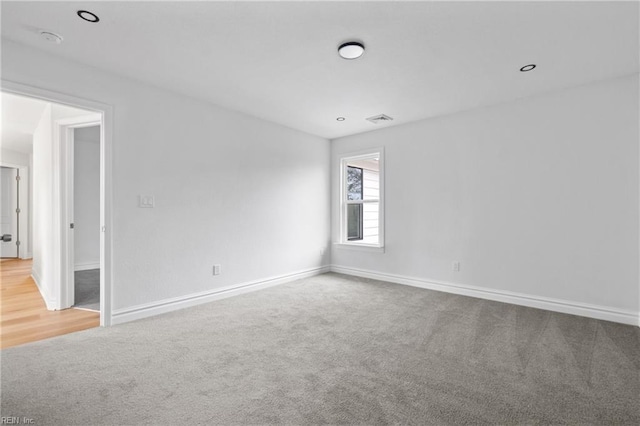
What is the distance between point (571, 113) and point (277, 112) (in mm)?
3482

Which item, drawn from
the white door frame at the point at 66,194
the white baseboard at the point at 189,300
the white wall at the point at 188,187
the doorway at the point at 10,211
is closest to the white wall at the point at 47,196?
the white door frame at the point at 66,194

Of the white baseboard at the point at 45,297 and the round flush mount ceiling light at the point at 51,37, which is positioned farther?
the white baseboard at the point at 45,297

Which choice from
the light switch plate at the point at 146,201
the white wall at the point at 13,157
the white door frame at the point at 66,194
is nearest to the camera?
the white door frame at the point at 66,194

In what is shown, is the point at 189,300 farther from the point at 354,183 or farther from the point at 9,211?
the point at 9,211

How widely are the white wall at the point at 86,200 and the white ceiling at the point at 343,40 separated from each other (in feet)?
13.9

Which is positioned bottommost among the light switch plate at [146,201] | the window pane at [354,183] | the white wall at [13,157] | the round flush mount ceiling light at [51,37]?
the light switch plate at [146,201]

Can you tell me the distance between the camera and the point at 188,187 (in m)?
3.72

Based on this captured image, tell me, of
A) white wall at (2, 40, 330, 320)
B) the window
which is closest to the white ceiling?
white wall at (2, 40, 330, 320)

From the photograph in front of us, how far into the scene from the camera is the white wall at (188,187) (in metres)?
3.13

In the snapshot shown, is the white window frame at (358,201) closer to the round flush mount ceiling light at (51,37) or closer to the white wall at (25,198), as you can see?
the round flush mount ceiling light at (51,37)

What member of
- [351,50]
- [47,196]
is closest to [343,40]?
[351,50]

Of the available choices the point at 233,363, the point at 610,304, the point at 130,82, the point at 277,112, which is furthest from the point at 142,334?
the point at 610,304

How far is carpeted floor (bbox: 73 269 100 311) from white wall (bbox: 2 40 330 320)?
111 cm

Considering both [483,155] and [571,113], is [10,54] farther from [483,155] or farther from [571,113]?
[571,113]
